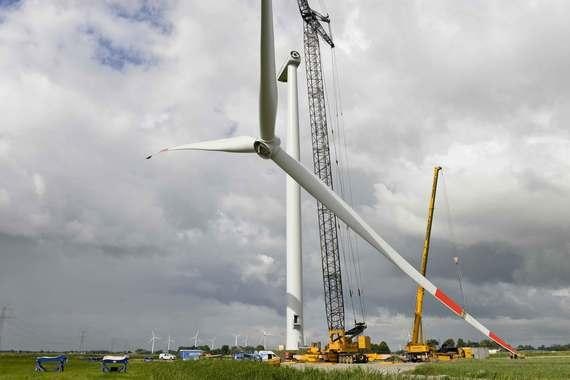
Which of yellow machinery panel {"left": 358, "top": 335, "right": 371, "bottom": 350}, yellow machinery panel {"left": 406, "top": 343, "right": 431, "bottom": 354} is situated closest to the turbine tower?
yellow machinery panel {"left": 358, "top": 335, "right": 371, "bottom": 350}

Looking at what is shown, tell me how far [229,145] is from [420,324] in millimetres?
68089

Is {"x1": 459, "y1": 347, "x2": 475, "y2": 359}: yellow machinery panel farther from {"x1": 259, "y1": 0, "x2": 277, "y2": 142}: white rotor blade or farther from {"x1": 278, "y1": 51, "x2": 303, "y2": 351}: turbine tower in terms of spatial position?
{"x1": 259, "y1": 0, "x2": 277, "y2": 142}: white rotor blade

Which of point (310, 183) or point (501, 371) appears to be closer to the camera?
point (310, 183)

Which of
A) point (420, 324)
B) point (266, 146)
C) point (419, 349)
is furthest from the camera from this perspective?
point (420, 324)

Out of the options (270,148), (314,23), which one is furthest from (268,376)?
(314,23)

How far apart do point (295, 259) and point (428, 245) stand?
126 ft

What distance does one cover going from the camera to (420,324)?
86.4m

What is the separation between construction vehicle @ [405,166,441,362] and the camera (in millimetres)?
71562

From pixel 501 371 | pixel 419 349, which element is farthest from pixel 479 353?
pixel 501 371

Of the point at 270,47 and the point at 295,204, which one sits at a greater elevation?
the point at 295,204

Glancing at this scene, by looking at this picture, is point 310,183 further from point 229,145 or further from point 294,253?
point 294,253

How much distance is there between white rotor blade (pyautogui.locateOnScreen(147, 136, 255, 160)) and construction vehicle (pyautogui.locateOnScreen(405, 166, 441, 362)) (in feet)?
167

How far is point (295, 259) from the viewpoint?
66312 millimetres

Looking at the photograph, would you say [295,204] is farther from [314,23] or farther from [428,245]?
[314,23]
